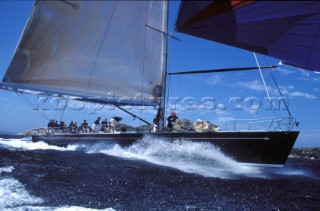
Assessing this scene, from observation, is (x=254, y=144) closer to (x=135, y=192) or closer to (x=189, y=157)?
(x=189, y=157)

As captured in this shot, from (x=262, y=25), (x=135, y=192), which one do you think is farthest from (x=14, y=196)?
(x=262, y=25)

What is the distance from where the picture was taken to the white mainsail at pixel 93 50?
1557 cm

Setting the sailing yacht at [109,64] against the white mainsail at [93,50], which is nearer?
the sailing yacht at [109,64]

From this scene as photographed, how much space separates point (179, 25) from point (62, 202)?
413 cm

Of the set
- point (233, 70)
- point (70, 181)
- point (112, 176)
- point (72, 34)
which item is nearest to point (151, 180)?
point (112, 176)

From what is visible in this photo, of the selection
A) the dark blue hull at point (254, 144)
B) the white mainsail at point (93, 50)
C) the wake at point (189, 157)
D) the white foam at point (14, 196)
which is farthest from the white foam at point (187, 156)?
the white foam at point (14, 196)

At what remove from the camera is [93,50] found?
54.0 feet

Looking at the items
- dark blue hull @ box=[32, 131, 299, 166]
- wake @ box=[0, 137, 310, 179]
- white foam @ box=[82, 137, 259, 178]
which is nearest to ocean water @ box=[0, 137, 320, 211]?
wake @ box=[0, 137, 310, 179]

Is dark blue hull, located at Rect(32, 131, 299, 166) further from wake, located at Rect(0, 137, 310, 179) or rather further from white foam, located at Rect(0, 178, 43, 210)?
white foam, located at Rect(0, 178, 43, 210)

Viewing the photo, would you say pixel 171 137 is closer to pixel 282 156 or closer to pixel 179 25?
pixel 282 156

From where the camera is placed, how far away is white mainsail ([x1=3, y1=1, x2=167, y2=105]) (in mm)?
15570

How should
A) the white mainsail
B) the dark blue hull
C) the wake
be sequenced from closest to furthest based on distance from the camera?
1. the wake
2. the dark blue hull
3. the white mainsail

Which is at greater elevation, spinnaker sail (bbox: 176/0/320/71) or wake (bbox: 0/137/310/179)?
spinnaker sail (bbox: 176/0/320/71)

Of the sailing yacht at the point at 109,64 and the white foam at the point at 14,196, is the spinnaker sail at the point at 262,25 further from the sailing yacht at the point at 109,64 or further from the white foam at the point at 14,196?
the sailing yacht at the point at 109,64
